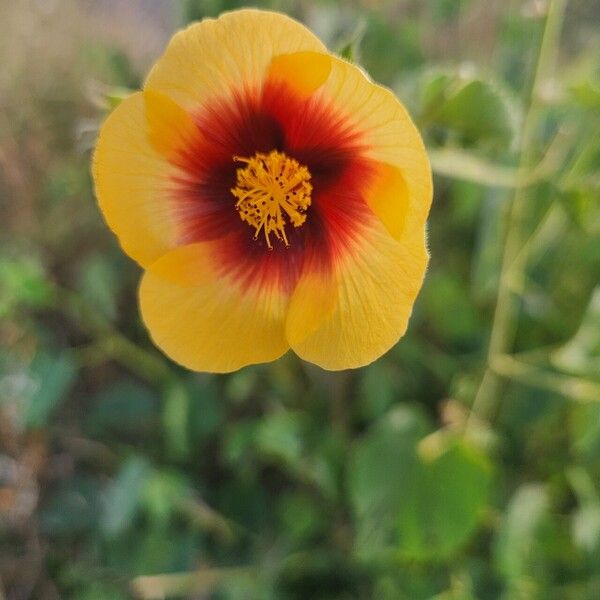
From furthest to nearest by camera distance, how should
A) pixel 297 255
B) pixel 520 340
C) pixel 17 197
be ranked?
pixel 17 197 → pixel 520 340 → pixel 297 255

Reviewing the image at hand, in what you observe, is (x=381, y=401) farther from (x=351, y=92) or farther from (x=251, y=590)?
(x=351, y=92)

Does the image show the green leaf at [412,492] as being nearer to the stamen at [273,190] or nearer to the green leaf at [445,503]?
the green leaf at [445,503]

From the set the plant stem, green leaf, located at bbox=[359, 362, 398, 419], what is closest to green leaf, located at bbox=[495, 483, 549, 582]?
the plant stem

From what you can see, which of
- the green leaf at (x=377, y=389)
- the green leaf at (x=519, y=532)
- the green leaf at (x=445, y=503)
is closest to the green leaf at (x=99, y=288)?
the green leaf at (x=377, y=389)

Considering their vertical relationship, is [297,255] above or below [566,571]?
above

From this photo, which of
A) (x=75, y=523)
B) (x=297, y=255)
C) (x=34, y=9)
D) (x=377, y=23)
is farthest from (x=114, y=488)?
(x=34, y=9)

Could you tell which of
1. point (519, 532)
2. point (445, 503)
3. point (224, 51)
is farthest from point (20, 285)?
point (519, 532)

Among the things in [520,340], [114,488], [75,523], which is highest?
[520,340]
